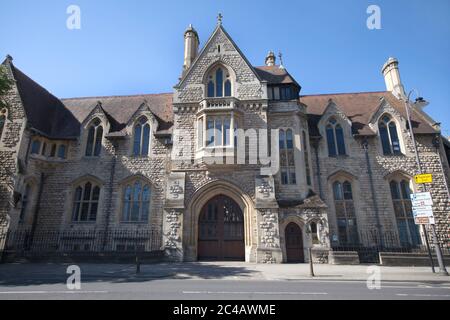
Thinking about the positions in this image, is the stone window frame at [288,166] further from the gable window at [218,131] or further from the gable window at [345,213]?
the gable window at [345,213]

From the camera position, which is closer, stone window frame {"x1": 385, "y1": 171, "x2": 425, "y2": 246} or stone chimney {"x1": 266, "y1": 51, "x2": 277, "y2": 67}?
stone window frame {"x1": 385, "y1": 171, "x2": 425, "y2": 246}

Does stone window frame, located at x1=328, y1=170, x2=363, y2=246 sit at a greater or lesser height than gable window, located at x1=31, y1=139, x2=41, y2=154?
lesser

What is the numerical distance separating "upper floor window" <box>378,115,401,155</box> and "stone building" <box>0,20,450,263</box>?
9 cm

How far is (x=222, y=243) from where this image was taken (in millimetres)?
16281

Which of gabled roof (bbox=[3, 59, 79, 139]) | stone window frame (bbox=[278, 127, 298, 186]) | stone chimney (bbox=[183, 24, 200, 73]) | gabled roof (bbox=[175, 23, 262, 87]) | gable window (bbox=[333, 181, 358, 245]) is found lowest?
gable window (bbox=[333, 181, 358, 245])

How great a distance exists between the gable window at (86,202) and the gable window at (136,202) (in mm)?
2153

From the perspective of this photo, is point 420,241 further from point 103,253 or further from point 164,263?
point 103,253

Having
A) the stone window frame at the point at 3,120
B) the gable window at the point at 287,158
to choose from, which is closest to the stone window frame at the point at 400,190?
the gable window at the point at 287,158

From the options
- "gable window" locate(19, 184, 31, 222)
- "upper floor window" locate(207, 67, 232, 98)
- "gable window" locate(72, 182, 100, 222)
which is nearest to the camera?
"gable window" locate(19, 184, 31, 222)

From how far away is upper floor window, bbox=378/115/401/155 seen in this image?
1922 centimetres

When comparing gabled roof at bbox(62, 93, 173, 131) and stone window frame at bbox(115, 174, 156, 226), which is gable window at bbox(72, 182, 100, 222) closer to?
stone window frame at bbox(115, 174, 156, 226)

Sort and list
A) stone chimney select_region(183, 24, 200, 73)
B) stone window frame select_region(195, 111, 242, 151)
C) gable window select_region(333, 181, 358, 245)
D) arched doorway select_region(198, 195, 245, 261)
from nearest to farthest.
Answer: arched doorway select_region(198, 195, 245, 261) < stone window frame select_region(195, 111, 242, 151) < gable window select_region(333, 181, 358, 245) < stone chimney select_region(183, 24, 200, 73)

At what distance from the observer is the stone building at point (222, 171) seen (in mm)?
15964

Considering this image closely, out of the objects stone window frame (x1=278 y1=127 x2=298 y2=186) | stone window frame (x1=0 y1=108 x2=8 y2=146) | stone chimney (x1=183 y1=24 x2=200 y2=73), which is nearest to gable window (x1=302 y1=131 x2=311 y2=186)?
stone window frame (x1=278 y1=127 x2=298 y2=186)
